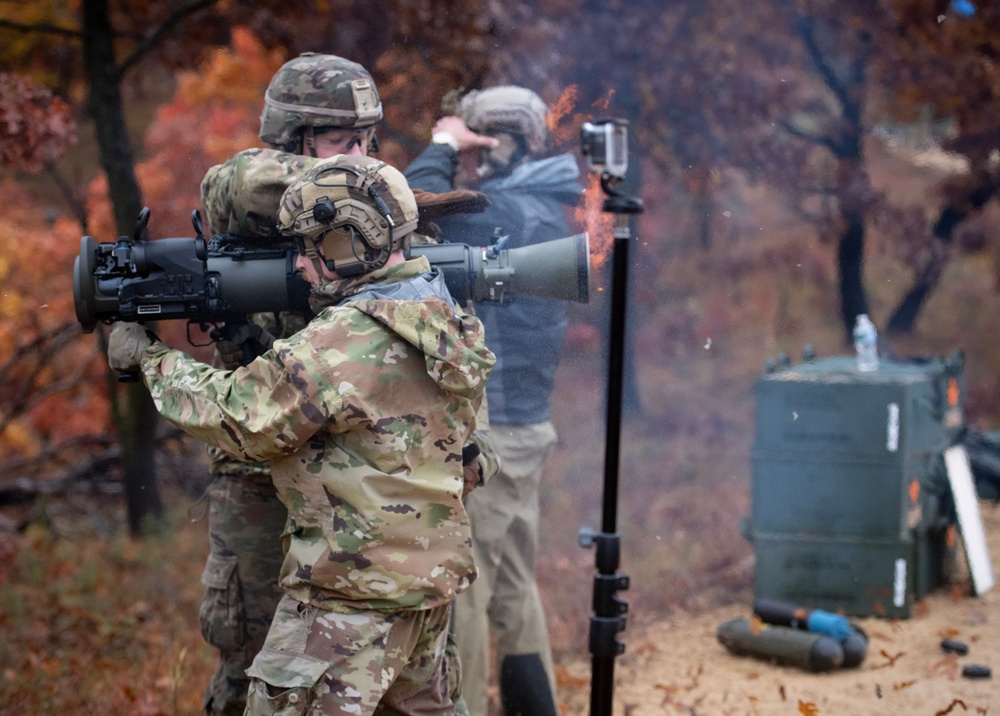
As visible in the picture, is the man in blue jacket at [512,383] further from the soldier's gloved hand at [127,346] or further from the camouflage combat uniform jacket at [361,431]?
the soldier's gloved hand at [127,346]

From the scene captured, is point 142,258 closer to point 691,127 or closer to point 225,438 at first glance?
point 225,438

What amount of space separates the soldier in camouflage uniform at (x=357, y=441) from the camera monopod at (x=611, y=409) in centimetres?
52

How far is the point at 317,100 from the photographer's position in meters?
3.36

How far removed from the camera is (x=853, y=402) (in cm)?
549

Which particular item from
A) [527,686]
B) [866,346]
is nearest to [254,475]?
A: [527,686]

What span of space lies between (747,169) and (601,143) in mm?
6216

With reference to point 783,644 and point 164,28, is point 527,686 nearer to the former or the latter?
point 783,644

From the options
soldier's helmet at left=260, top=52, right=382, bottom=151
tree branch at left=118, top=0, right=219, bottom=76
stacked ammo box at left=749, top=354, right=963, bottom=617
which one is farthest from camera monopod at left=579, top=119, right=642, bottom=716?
tree branch at left=118, top=0, right=219, bottom=76

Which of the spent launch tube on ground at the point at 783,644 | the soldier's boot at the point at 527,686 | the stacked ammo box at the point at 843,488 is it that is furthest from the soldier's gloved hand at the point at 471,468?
the stacked ammo box at the point at 843,488

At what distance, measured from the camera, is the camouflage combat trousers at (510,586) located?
12.9 feet

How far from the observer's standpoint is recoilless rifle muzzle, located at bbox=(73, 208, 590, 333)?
3012 mm

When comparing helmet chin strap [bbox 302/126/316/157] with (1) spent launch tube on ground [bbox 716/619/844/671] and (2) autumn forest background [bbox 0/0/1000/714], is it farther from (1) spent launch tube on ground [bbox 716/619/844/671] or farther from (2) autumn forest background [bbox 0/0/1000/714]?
(1) spent launch tube on ground [bbox 716/619/844/671]

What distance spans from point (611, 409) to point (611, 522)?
14.4 inches

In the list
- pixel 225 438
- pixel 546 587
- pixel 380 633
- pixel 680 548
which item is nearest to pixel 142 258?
pixel 225 438
